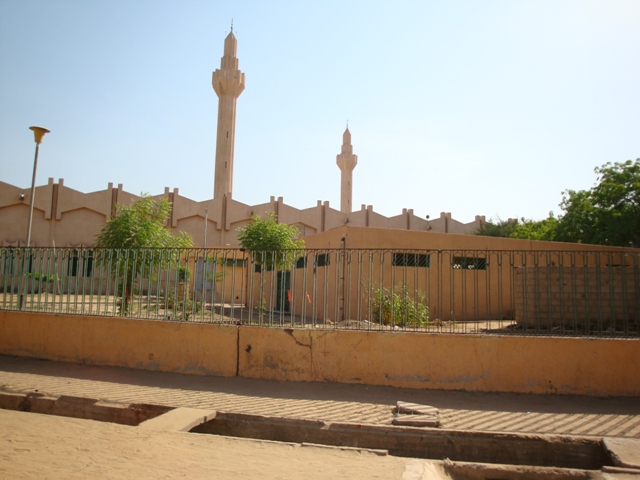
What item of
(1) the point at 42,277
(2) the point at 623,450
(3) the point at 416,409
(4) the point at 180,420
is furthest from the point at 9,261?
(2) the point at 623,450

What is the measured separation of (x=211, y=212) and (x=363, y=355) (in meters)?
28.4

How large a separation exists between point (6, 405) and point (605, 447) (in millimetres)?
7155

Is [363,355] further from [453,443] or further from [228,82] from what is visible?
[228,82]

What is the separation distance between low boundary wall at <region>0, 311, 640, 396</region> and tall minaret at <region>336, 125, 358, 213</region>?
39.0 m

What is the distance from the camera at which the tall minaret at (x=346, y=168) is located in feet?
154

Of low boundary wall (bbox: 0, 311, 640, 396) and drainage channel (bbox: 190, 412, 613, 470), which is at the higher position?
low boundary wall (bbox: 0, 311, 640, 396)

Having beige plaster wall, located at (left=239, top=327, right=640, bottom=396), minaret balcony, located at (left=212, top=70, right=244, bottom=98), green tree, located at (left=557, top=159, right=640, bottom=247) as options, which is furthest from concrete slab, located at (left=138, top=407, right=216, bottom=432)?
minaret balcony, located at (left=212, top=70, right=244, bottom=98)

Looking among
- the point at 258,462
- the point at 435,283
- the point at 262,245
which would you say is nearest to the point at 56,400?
the point at 258,462

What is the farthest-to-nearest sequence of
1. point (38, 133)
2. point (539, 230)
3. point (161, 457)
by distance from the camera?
point (539, 230) → point (38, 133) → point (161, 457)

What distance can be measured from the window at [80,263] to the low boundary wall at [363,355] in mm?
799

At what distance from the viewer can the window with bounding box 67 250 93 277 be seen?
28.7ft

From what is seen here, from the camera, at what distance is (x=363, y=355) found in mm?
7504

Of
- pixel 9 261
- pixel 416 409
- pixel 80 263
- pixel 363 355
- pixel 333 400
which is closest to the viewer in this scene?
pixel 416 409

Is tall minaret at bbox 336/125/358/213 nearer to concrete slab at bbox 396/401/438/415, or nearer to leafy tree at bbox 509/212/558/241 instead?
leafy tree at bbox 509/212/558/241
